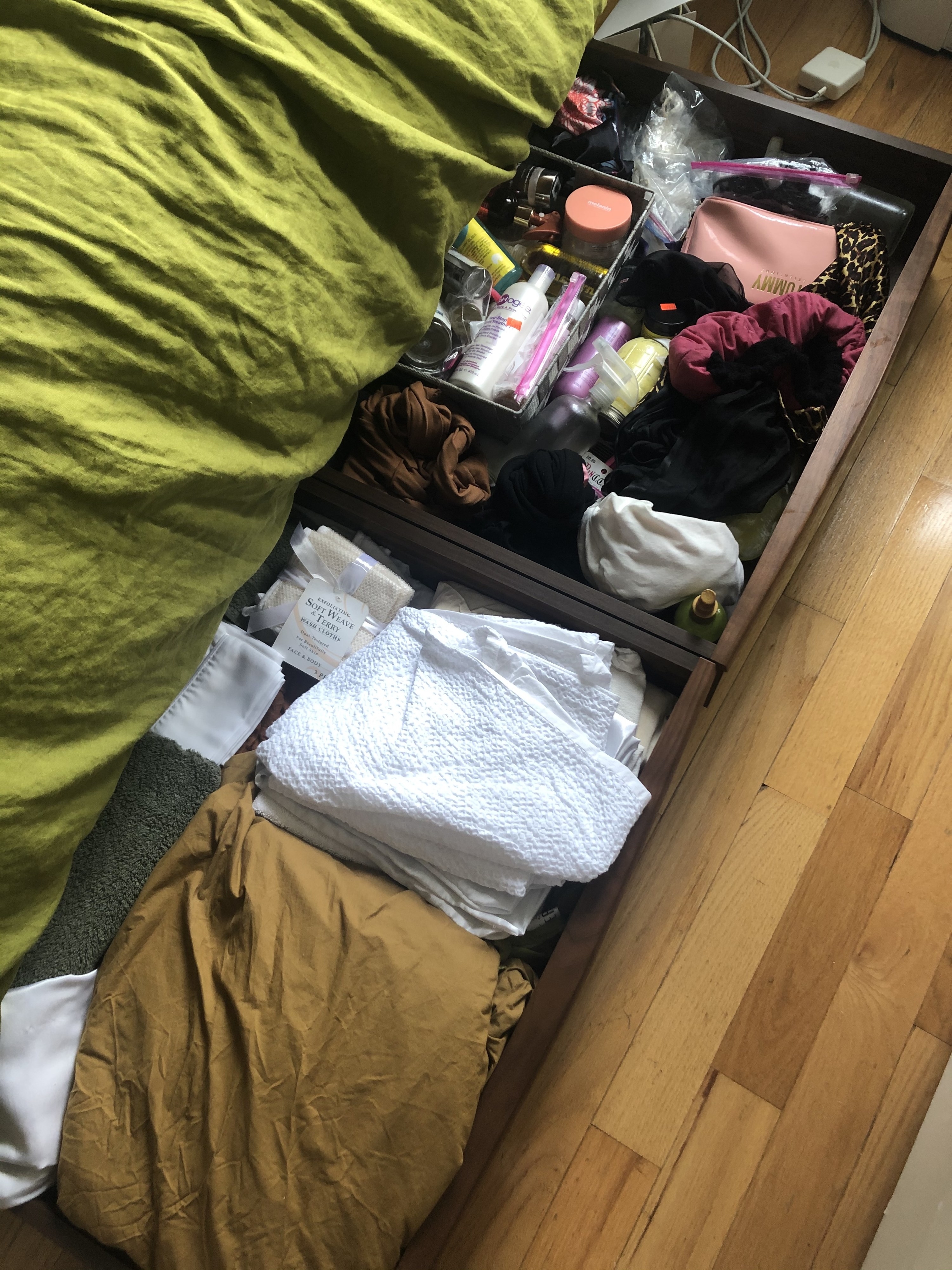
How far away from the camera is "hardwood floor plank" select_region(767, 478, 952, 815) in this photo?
108 centimetres

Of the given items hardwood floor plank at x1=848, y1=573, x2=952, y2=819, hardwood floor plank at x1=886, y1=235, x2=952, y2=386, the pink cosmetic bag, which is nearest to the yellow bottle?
the pink cosmetic bag

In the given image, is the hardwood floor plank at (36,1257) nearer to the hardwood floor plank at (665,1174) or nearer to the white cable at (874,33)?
the hardwood floor plank at (665,1174)

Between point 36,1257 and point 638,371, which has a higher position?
point 638,371

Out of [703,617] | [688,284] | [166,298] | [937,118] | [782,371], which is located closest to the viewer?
[166,298]

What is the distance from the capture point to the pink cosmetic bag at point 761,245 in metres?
1.15

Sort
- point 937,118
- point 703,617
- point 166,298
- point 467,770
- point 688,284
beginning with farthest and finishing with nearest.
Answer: point 937,118, point 688,284, point 703,617, point 467,770, point 166,298

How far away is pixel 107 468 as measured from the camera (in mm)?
614

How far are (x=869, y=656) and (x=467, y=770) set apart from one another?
64 centimetres

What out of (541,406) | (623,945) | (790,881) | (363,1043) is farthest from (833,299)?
(363,1043)

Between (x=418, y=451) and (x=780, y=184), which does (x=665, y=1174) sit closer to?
(x=418, y=451)

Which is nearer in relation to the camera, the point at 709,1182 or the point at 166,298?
the point at 166,298

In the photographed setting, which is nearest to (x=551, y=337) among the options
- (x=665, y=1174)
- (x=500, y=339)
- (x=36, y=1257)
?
(x=500, y=339)

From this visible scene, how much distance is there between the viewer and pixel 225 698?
35.4 inches

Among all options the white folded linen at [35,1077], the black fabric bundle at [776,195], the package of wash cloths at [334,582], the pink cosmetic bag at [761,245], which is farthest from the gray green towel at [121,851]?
the black fabric bundle at [776,195]
